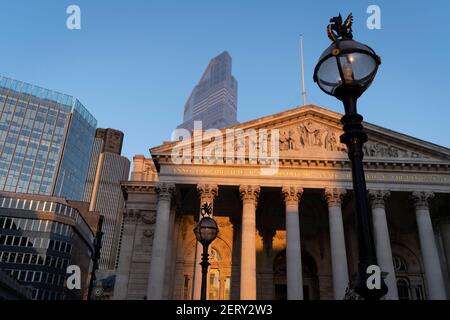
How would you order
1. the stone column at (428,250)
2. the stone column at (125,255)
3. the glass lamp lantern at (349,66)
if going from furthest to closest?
the stone column at (125,255), the stone column at (428,250), the glass lamp lantern at (349,66)

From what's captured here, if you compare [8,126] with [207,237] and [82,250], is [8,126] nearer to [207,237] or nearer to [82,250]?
[82,250]

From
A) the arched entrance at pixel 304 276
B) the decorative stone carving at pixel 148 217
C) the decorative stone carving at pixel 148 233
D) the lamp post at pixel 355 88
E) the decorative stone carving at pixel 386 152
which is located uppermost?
the decorative stone carving at pixel 386 152

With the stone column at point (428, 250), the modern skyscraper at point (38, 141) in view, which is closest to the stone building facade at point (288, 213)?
the stone column at point (428, 250)

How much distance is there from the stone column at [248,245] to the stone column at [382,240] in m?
8.69

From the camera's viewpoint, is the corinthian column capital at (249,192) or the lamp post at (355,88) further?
the corinthian column capital at (249,192)

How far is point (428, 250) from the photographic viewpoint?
30.0 meters

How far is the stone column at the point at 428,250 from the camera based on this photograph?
28844mm

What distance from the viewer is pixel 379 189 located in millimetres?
31406

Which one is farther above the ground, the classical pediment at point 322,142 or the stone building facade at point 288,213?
the classical pediment at point 322,142

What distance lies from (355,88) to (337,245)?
24.1 m

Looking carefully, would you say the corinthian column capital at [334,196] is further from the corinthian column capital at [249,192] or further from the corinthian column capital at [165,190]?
the corinthian column capital at [165,190]
